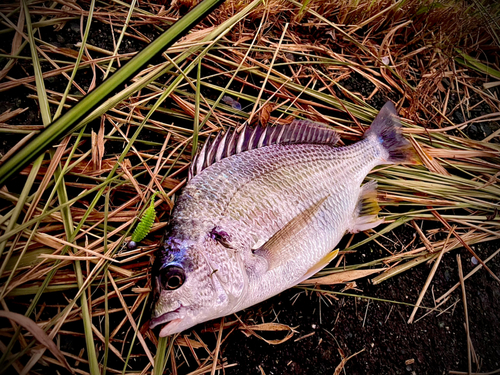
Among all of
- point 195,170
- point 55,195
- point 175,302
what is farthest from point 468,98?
point 55,195

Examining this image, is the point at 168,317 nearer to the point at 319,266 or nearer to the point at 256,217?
the point at 256,217

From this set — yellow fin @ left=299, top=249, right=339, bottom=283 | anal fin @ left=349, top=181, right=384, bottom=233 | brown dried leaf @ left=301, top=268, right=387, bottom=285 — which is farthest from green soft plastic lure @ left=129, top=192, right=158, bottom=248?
anal fin @ left=349, top=181, right=384, bottom=233

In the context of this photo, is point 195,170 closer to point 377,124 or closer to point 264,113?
point 264,113

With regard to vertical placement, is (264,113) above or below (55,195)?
above

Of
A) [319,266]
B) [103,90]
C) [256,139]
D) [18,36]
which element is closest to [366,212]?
[319,266]

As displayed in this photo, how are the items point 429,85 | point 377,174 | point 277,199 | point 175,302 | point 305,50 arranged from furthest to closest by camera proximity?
point 429,85 < point 305,50 < point 377,174 < point 277,199 < point 175,302

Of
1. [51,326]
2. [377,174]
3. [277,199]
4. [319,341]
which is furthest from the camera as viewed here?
[377,174]

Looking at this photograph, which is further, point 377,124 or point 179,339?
point 377,124
